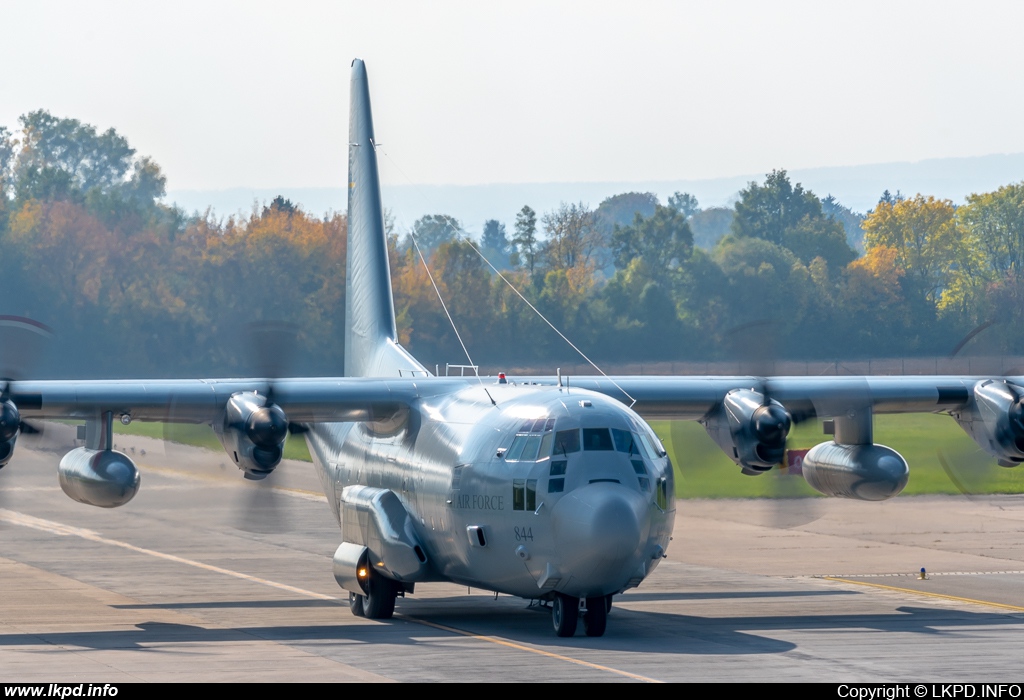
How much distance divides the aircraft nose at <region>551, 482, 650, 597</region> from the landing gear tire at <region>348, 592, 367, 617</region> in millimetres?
4545

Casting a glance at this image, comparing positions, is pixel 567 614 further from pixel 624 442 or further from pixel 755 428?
pixel 755 428

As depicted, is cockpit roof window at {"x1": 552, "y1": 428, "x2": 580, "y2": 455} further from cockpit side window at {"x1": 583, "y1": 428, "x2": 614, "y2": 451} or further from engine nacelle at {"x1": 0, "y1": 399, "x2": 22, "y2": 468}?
engine nacelle at {"x1": 0, "y1": 399, "x2": 22, "y2": 468}

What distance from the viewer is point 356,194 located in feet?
93.9

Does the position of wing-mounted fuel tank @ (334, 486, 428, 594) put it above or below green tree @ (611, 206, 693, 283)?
below

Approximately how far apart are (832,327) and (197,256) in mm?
27015

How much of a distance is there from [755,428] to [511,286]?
3205cm

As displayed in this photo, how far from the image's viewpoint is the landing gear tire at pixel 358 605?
2145 centimetres

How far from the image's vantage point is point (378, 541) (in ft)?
68.6

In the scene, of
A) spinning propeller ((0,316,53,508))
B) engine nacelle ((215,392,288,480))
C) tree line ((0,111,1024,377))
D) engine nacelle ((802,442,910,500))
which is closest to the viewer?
engine nacelle ((215,392,288,480))

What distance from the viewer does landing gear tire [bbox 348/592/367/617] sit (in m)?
21.5

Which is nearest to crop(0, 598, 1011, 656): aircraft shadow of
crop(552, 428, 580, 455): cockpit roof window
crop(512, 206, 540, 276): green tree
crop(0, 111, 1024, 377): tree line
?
crop(552, 428, 580, 455): cockpit roof window

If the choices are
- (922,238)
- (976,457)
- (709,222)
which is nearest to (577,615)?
(976,457)

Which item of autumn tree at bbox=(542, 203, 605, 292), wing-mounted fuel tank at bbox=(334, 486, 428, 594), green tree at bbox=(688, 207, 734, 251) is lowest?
wing-mounted fuel tank at bbox=(334, 486, 428, 594)

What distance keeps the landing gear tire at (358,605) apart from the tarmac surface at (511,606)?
26 cm
